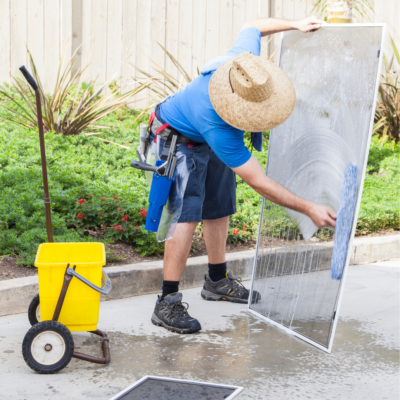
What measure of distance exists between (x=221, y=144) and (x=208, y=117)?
16cm

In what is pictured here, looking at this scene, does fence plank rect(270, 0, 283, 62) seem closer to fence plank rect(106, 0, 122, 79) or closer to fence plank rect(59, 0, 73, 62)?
fence plank rect(106, 0, 122, 79)

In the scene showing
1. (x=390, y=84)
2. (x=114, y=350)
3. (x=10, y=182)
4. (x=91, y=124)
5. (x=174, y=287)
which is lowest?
(x=114, y=350)

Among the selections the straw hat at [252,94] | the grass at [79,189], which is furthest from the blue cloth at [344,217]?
the grass at [79,189]

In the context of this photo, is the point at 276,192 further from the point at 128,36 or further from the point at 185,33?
the point at 185,33

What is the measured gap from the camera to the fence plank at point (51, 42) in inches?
260

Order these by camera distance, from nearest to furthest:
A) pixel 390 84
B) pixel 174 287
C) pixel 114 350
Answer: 1. pixel 114 350
2. pixel 174 287
3. pixel 390 84

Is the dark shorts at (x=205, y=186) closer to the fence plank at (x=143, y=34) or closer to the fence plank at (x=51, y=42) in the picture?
the fence plank at (x=51, y=42)

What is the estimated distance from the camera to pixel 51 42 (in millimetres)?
6668

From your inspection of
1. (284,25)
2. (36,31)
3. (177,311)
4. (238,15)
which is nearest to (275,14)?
(238,15)

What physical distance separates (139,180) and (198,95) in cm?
246

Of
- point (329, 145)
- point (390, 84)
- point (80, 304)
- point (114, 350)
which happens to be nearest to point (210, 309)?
point (114, 350)

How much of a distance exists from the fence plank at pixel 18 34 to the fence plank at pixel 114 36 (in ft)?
3.39

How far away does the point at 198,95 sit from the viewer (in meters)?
2.84

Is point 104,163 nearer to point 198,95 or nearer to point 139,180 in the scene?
point 139,180
